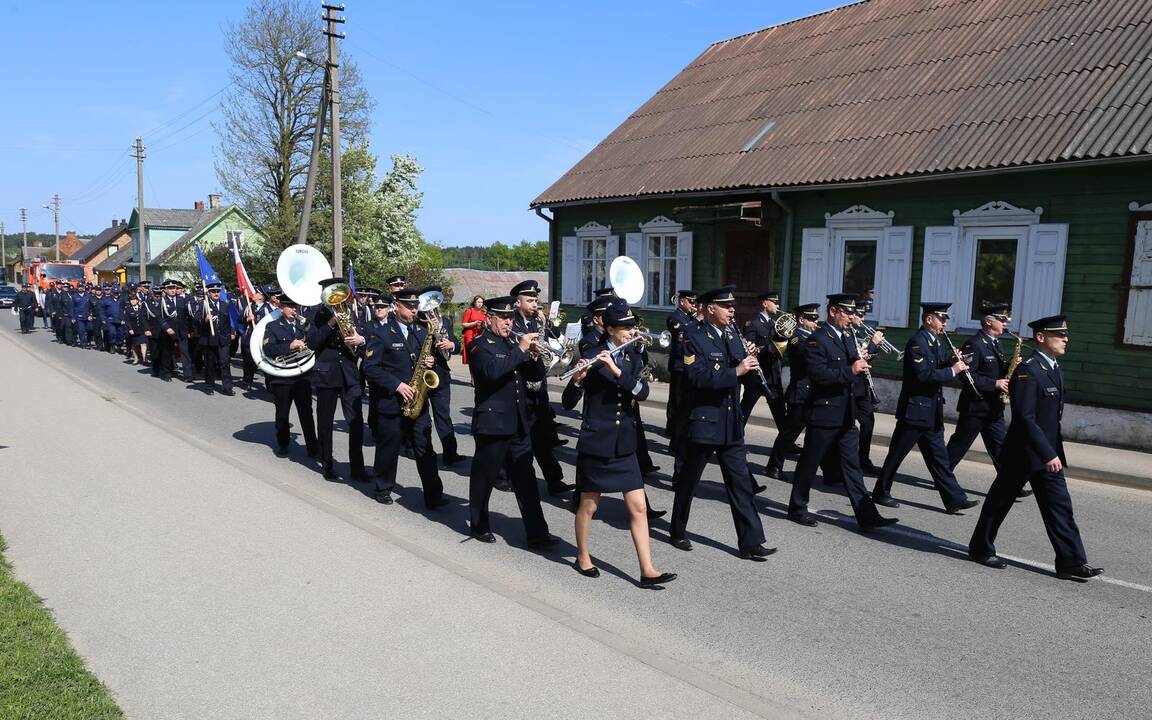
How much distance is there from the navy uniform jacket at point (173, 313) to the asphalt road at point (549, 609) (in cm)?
850

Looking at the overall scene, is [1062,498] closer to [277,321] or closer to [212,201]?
[277,321]

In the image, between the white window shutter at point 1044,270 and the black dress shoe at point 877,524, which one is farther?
the white window shutter at point 1044,270

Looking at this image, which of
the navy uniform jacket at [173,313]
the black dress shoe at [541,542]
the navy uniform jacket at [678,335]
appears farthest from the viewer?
the navy uniform jacket at [173,313]

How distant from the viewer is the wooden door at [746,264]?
16.4 m

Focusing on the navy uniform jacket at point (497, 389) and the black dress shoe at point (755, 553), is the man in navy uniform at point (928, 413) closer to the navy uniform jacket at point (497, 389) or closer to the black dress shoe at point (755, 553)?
the black dress shoe at point (755, 553)

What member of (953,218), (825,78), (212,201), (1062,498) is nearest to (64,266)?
(212,201)

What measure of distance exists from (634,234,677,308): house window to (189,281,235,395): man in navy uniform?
28.0 ft

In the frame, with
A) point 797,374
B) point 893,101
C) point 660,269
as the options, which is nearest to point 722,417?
point 797,374

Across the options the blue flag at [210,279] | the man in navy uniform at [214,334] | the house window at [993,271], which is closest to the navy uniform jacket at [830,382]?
the house window at [993,271]

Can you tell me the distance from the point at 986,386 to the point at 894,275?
6208 mm

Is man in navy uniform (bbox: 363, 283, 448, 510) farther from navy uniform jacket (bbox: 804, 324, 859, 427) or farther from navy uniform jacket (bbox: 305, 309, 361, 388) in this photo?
navy uniform jacket (bbox: 804, 324, 859, 427)

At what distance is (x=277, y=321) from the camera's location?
995 cm

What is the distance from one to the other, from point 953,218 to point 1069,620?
9.09 meters

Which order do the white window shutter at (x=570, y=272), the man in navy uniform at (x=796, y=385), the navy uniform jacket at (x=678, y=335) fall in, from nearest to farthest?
1. the navy uniform jacket at (x=678, y=335)
2. the man in navy uniform at (x=796, y=385)
3. the white window shutter at (x=570, y=272)
